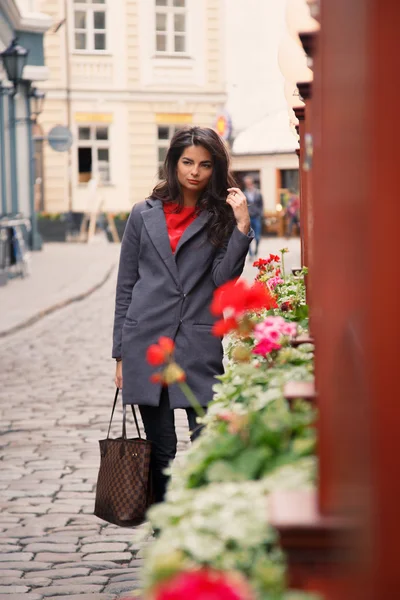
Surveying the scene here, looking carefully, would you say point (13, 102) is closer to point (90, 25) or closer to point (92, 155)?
point (92, 155)

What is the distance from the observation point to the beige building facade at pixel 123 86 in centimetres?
4062

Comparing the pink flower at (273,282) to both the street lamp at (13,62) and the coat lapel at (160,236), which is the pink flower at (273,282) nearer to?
the coat lapel at (160,236)

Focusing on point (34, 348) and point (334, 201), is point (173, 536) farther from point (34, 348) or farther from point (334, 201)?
point (34, 348)

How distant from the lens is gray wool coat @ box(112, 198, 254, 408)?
173 inches

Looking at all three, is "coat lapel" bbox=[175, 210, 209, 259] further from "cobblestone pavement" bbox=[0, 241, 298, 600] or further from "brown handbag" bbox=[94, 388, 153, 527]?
"cobblestone pavement" bbox=[0, 241, 298, 600]

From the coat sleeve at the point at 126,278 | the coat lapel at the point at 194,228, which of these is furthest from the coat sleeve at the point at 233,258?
the coat sleeve at the point at 126,278

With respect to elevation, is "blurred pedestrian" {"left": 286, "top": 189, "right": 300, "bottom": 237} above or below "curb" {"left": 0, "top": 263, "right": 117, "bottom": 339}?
above

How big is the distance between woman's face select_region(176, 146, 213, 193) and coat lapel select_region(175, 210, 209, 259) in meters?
0.11

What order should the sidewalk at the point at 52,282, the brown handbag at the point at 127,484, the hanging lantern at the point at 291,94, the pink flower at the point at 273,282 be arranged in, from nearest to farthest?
the brown handbag at the point at 127,484 < the hanging lantern at the point at 291,94 < the pink flower at the point at 273,282 < the sidewalk at the point at 52,282

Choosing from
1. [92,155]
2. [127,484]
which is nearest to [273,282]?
[127,484]

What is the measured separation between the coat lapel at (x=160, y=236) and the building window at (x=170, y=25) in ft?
122

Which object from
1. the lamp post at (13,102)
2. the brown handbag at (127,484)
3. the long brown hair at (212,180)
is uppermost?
the lamp post at (13,102)

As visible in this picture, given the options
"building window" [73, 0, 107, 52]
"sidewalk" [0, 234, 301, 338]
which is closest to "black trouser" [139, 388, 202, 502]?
"sidewalk" [0, 234, 301, 338]

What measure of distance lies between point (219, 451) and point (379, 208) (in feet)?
3.41
